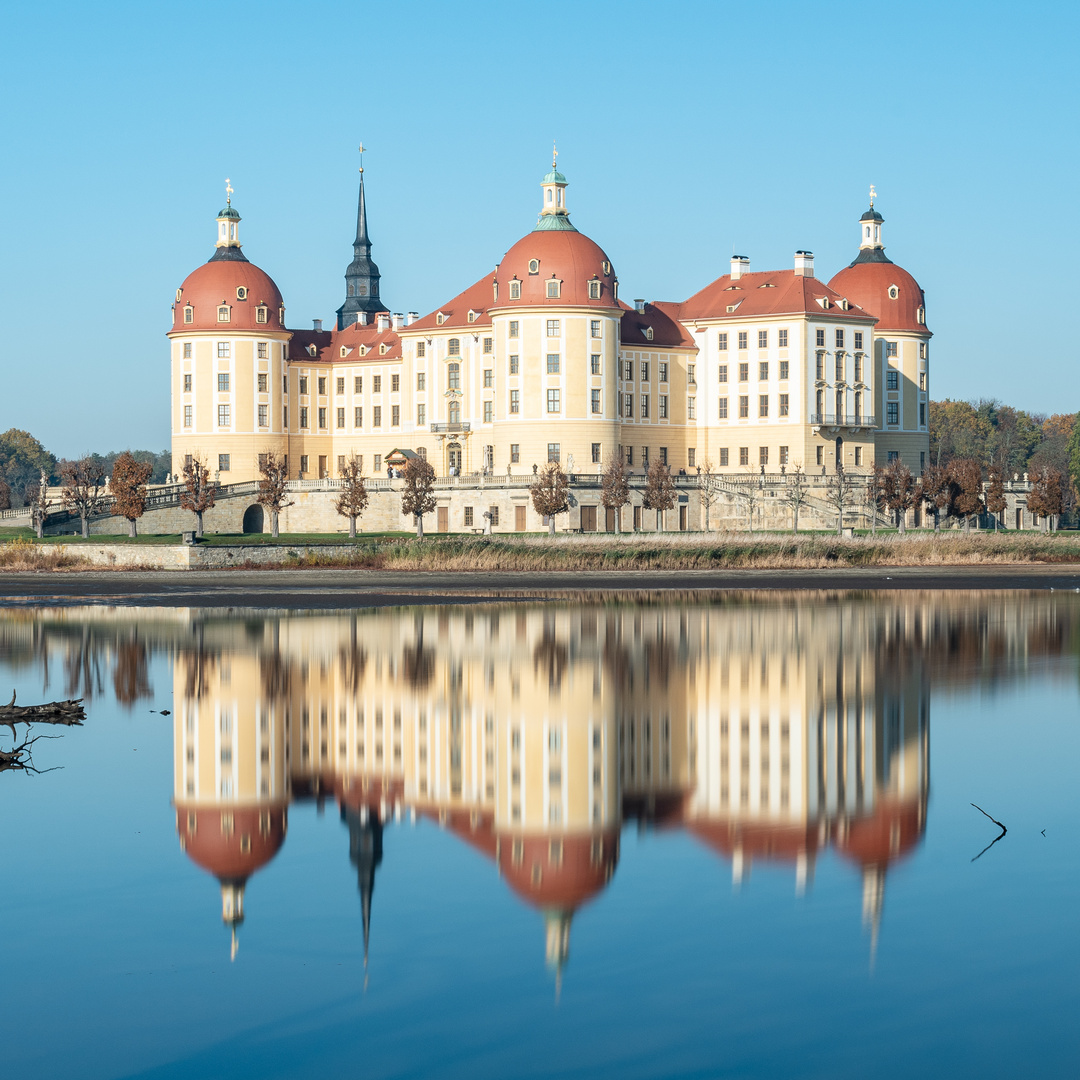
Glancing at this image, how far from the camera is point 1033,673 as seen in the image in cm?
2675

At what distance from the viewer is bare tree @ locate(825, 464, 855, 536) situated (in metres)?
88.4

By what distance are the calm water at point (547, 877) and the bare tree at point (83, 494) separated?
171 feet

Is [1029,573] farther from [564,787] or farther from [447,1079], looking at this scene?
[447,1079]

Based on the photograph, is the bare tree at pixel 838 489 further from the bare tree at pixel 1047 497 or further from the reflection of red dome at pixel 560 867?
the reflection of red dome at pixel 560 867

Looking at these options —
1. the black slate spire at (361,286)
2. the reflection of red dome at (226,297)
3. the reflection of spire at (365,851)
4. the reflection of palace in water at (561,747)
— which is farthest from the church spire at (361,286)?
the reflection of spire at (365,851)

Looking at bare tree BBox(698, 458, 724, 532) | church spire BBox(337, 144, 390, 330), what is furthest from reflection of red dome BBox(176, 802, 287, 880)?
church spire BBox(337, 144, 390, 330)

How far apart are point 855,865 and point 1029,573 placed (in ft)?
152

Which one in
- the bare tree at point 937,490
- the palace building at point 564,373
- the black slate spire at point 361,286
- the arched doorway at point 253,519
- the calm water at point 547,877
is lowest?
the calm water at point 547,877

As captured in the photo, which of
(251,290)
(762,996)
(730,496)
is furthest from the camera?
(251,290)

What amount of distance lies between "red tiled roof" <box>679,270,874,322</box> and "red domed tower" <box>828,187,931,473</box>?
2117 mm

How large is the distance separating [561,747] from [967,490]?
7213 centimetres

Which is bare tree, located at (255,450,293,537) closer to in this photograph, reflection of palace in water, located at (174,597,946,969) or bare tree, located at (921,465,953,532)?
bare tree, located at (921,465,953,532)

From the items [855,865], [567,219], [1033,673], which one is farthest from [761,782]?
[567,219]

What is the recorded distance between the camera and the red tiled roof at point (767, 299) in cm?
9462
